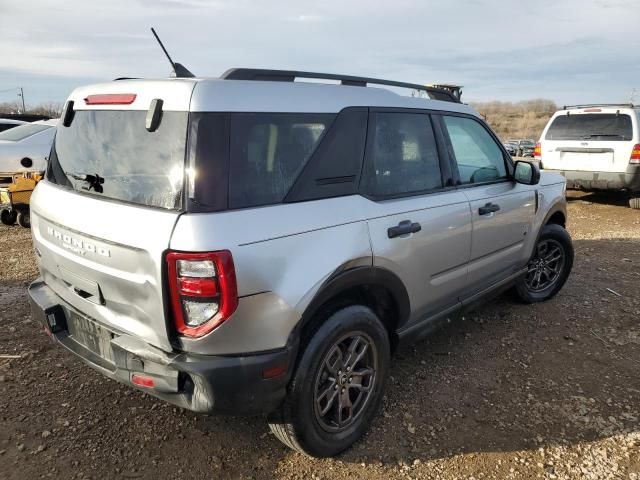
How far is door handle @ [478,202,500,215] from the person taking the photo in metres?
3.40

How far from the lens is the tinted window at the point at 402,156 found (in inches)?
108

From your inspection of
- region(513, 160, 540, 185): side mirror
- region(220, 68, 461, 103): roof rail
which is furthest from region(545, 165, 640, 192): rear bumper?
region(220, 68, 461, 103): roof rail

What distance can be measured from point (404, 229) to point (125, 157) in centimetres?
148

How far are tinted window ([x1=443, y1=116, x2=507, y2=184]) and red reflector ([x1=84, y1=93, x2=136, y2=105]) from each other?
205 centimetres

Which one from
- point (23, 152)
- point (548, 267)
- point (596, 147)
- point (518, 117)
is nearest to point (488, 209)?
point (548, 267)

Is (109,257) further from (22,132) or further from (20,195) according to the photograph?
(22,132)

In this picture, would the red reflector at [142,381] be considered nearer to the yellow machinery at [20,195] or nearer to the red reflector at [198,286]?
the red reflector at [198,286]

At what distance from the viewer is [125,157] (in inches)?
89.0

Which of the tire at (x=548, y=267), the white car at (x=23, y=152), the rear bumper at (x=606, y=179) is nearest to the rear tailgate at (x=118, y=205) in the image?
the tire at (x=548, y=267)

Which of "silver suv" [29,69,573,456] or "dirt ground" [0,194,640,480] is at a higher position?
"silver suv" [29,69,573,456]

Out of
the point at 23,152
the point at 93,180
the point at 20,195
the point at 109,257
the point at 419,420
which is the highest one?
the point at 93,180

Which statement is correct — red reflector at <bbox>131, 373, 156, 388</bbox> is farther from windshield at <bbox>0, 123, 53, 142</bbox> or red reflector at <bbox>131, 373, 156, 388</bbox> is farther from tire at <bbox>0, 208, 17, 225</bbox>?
windshield at <bbox>0, 123, 53, 142</bbox>

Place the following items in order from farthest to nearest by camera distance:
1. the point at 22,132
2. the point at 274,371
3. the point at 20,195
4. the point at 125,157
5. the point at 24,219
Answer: the point at 22,132 < the point at 24,219 < the point at 20,195 < the point at 125,157 < the point at 274,371

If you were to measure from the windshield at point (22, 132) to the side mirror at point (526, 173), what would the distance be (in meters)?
8.28
